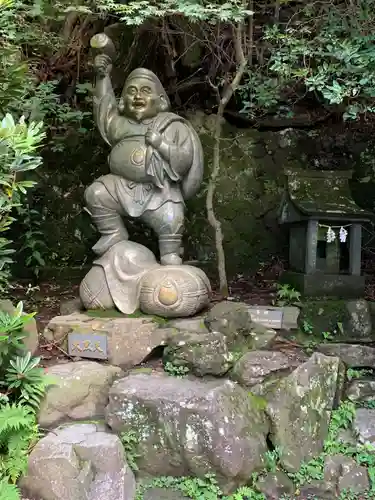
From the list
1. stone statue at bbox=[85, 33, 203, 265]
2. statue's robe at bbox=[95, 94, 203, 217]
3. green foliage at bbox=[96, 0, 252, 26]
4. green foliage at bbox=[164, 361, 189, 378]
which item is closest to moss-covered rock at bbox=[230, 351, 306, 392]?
green foliage at bbox=[164, 361, 189, 378]

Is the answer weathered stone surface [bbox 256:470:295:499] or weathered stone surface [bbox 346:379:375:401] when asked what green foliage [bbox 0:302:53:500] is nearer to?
weathered stone surface [bbox 256:470:295:499]

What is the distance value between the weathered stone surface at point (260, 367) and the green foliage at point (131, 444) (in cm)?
87

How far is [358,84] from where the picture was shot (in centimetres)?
392

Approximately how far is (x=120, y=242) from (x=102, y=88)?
153 centimetres

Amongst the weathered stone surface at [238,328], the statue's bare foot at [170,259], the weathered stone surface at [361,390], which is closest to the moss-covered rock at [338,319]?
the weathered stone surface at [238,328]

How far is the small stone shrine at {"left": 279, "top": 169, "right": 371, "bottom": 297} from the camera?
4.63m

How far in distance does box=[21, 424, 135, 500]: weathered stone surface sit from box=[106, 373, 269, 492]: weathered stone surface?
0.21 meters

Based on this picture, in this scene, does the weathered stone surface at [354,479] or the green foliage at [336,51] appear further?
the green foliage at [336,51]

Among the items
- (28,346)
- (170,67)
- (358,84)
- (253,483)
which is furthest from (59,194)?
(253,483)

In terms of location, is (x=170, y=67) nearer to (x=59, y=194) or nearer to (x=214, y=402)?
(x=59, y=194)

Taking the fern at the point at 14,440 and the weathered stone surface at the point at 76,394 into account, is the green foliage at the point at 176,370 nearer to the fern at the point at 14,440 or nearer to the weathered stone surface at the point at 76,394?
the weathered stone surface at the point at 76,394

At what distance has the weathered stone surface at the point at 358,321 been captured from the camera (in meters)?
4.56

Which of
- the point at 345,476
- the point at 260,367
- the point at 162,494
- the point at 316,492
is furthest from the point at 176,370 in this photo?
the point at 345,476

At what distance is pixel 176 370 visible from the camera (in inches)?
145
